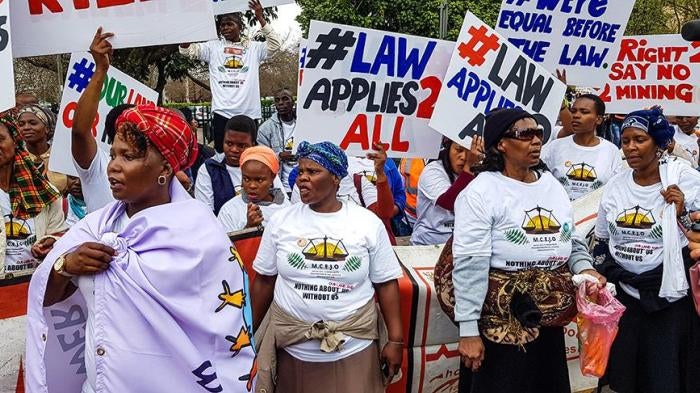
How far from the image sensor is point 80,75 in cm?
429

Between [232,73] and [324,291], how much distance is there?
475cm

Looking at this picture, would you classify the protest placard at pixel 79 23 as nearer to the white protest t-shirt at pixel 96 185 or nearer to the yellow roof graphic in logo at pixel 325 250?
the white protest t-shirt at pixel 96 185

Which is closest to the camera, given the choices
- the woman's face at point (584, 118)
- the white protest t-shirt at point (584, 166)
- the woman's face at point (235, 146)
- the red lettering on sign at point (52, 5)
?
the red lettering on sign at point (52, 5)

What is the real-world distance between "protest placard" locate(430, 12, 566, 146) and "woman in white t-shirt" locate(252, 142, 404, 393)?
1.16m

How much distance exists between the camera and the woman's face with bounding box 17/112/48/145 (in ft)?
14.5

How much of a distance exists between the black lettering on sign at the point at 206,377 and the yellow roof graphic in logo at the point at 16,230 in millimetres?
1430

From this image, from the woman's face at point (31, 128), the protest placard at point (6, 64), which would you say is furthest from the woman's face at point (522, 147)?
the woman's face at point (31, 128)

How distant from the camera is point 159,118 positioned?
Answer: 2.16 meters

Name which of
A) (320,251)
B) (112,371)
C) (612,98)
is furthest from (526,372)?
(612,98)

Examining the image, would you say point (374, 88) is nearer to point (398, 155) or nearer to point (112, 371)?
point (398, 155)

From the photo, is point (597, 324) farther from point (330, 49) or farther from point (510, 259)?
point (330, 49)

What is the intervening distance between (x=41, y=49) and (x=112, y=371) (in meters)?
2.03

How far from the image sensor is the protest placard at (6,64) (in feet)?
9.43

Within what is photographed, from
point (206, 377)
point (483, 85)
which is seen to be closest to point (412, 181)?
point (483, 85)
